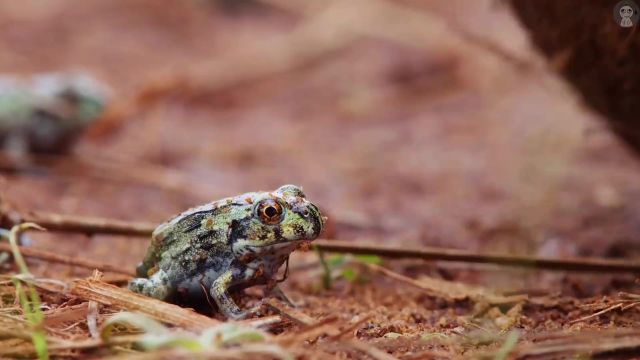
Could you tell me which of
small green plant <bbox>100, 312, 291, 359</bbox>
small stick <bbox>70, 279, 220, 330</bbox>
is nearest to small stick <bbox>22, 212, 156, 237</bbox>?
small stick <bbox>70, 279, 220, 330</bbox>

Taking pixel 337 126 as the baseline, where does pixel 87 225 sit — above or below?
below

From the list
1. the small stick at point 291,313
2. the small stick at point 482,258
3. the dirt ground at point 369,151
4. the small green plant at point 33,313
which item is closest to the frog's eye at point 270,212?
the small stick at point 291,313

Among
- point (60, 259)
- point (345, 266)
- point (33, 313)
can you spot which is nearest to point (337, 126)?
point (345, 266)

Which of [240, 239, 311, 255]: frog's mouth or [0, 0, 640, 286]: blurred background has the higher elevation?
[0, 0, 640, 286]: blurred background

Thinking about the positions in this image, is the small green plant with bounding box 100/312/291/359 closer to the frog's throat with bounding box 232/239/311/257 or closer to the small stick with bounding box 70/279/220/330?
the small stick with bounding box 70/279/220/330

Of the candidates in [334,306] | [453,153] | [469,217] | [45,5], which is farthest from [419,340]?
[45,5]

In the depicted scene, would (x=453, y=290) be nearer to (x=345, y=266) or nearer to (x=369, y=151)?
(x=345, y=266)

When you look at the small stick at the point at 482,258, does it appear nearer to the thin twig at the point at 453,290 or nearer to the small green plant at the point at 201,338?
the thin twig at the point at 453,290
